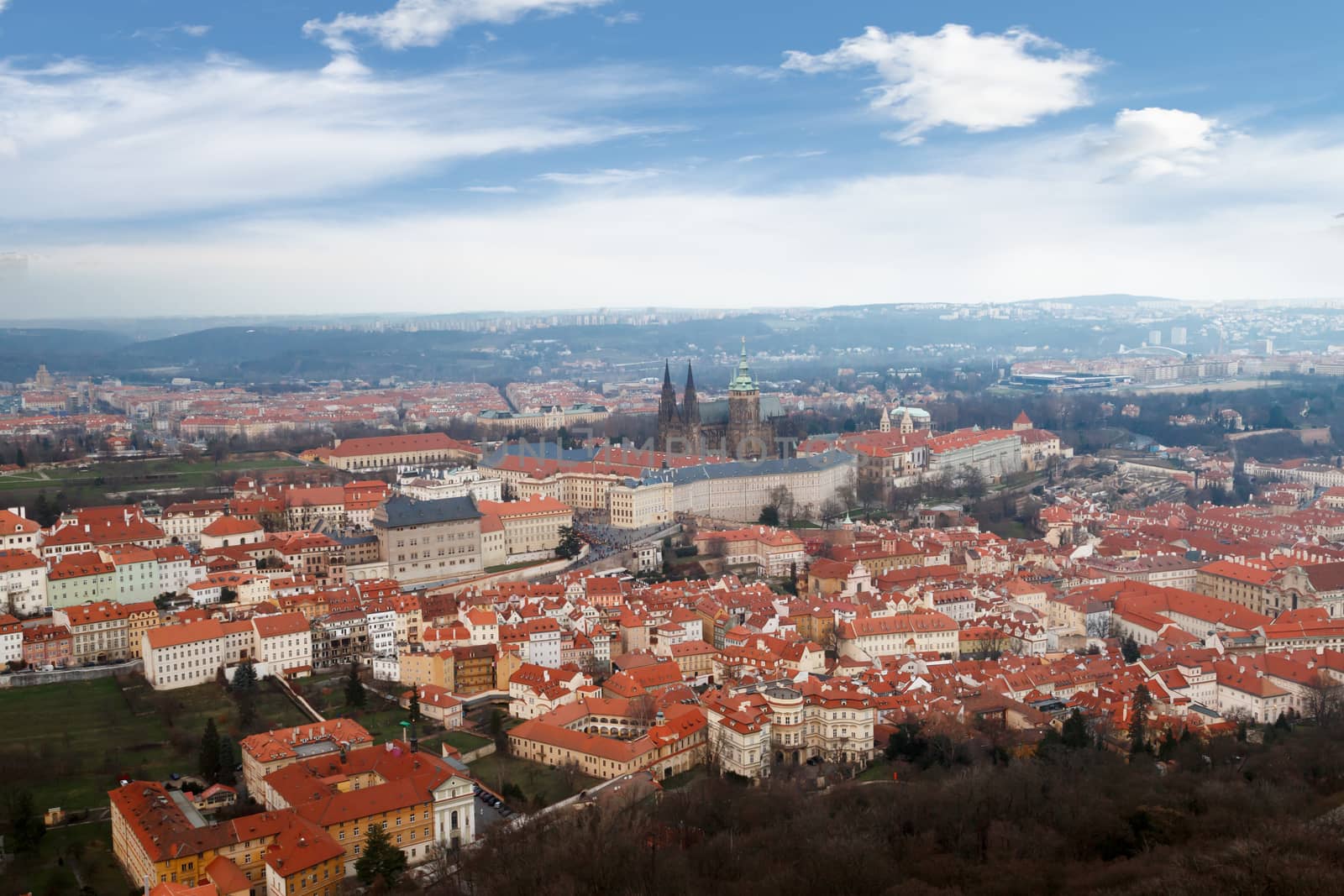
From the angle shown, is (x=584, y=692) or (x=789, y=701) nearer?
(x=789, y=701)

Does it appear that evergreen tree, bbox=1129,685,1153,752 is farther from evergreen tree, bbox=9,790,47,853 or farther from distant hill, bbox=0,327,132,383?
distant hill, bbox=0,327,132,383

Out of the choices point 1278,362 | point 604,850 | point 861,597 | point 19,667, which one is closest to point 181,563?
point 19,667

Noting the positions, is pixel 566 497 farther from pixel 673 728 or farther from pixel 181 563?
pixel 673 728

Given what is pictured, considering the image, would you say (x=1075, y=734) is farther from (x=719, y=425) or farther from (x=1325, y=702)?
(x=719, y=425)

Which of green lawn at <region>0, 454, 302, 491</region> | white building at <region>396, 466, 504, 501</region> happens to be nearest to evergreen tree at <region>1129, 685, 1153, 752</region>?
white building at <region>396, 466, 504, 501</region>

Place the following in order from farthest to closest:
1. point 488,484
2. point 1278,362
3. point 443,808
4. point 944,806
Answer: point 1278,362 < point 488,484 < point 443,808 < point 944,806

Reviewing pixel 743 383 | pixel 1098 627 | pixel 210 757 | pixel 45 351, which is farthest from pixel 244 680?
pixel 45 351

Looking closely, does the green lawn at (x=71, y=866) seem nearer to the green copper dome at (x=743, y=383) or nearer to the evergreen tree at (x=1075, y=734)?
the evergreen tree at (x=1075, y=734)
